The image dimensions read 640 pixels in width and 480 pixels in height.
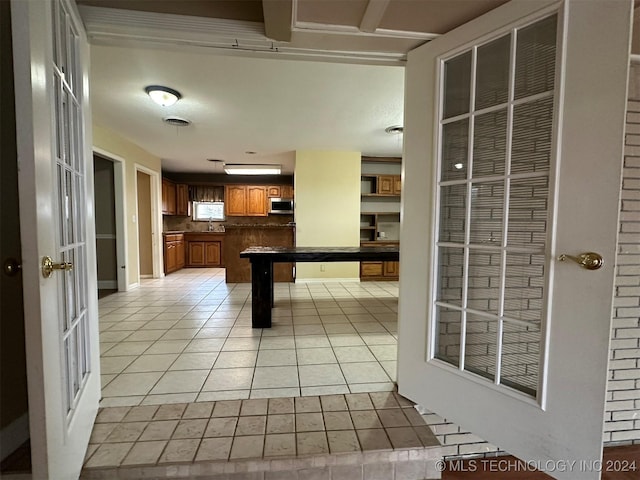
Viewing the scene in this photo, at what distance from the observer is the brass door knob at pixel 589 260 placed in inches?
41.0

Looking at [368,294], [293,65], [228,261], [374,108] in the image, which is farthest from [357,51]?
[228,261]

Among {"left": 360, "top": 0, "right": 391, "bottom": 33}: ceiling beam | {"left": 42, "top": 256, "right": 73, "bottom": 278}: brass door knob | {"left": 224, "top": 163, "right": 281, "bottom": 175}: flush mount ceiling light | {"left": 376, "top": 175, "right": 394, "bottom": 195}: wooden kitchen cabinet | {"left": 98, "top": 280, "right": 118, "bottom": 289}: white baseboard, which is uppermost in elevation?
{"left": 224, "top": 163, "right": 281, "bottom": 175}: flush mount ceiling light

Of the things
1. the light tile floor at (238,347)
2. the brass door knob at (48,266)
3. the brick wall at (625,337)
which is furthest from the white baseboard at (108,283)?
the brick wall at (625,337)

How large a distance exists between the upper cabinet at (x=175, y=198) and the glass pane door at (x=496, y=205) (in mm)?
6370

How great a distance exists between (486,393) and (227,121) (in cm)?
364

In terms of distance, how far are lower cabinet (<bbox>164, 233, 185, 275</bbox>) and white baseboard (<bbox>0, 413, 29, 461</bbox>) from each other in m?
4.66

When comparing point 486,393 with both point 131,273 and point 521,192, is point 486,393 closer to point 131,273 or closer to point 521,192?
point 521,192

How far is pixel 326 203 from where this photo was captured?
498 cm

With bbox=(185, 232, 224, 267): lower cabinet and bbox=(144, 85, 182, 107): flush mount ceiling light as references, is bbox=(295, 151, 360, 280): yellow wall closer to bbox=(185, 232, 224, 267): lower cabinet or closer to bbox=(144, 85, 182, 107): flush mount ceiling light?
bbox=(144, 85, 182, 107): flush mount ceiling light

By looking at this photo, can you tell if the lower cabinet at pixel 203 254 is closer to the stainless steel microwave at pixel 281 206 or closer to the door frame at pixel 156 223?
the door frame at pixel 156 223

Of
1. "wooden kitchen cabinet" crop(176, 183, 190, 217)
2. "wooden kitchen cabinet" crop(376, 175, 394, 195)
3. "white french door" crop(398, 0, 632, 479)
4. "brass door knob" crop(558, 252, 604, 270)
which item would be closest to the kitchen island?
"wooden kitchen cabinet" crop(376, 175, 394, 195)

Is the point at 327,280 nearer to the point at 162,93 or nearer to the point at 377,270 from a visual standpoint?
the point at 377,270

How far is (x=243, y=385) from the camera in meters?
1.79

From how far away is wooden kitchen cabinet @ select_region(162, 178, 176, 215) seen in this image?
20.5ft
